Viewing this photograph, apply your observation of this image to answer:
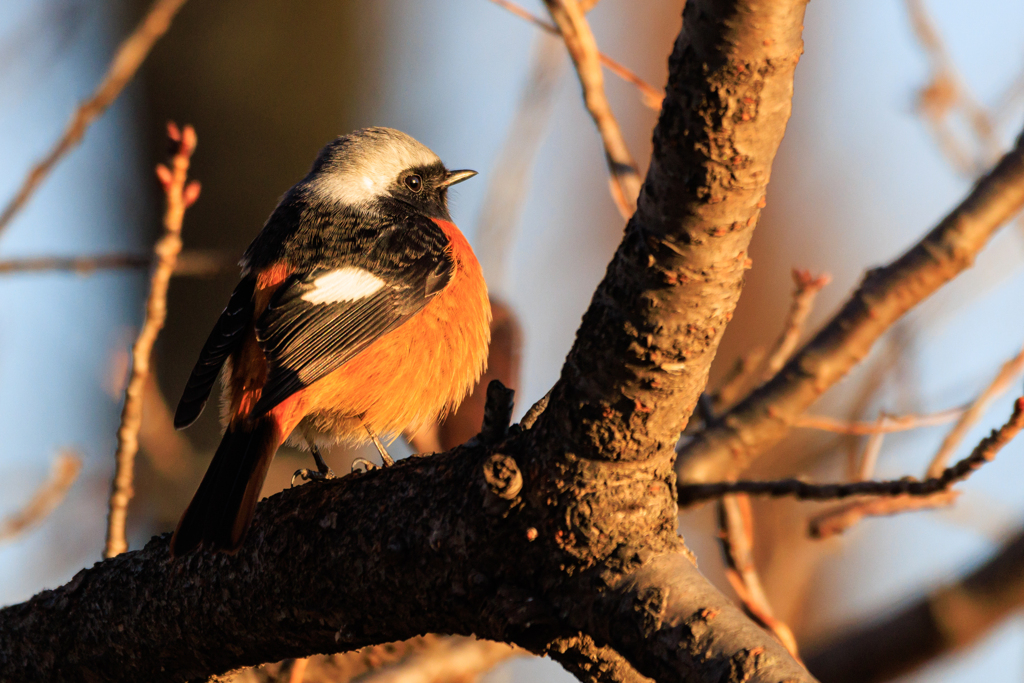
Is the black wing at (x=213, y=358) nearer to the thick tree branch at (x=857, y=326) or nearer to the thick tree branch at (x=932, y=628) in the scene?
the thick tree branch at (x=857, y=326)

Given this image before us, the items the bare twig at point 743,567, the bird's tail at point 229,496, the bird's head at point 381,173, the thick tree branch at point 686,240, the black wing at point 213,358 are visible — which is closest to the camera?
the thick tree branch at point 686,240

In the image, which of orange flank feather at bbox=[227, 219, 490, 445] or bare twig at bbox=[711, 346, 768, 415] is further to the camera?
bare twig at bbox=[711, 346, 768, 415]

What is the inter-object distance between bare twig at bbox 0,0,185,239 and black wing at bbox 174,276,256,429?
0.80 m

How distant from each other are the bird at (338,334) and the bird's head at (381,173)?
0.42 ft

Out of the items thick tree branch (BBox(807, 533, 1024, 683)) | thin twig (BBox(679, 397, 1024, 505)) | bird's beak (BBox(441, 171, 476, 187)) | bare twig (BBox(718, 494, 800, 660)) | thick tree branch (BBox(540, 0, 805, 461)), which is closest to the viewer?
thick tree branch (BBox(540, 0, 805, 461))

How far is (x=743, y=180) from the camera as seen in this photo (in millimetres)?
1490

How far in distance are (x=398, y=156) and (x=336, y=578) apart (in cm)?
269

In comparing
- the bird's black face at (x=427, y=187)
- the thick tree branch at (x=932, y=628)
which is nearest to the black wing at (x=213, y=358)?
the bird's black face at (x=427, y=187)

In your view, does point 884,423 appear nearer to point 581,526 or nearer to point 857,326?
point 857,326

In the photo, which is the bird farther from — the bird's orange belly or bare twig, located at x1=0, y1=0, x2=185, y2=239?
bare twig, located at x1=0, y1=0, x2=185, y2=239

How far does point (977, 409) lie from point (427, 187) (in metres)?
2.75

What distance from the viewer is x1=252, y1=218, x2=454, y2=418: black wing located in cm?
318

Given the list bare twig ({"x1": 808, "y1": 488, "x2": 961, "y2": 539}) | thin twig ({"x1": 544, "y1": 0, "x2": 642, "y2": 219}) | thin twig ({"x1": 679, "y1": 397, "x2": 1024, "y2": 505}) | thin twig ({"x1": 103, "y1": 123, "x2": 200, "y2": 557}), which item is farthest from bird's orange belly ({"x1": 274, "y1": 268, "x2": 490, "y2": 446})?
bare twig ({"x1": 808, "y1": 488, "x2": 961, "y2": 539})

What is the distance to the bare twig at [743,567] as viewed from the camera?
2609 millimetres
